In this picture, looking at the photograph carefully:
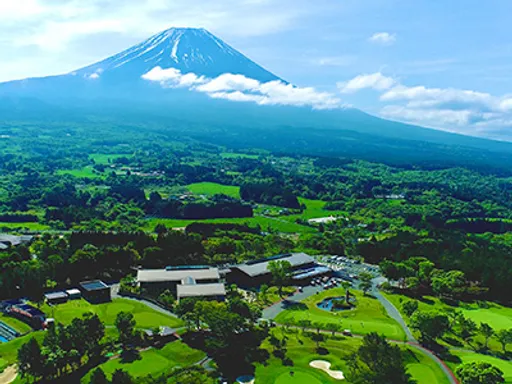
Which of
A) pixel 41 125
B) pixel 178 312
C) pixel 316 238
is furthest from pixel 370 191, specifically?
pixel 41 125

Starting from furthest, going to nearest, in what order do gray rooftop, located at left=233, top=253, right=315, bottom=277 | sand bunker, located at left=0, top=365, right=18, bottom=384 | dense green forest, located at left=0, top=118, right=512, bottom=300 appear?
dense green forest, located at left=0, top=118, right=512, bottom=300, gray rooftop, located at left=233, top=253, right=315, bottom=277, sand bunker, located at left=0, top=365, right=18, bottom=384

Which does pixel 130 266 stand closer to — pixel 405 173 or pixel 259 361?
pixel 259 361

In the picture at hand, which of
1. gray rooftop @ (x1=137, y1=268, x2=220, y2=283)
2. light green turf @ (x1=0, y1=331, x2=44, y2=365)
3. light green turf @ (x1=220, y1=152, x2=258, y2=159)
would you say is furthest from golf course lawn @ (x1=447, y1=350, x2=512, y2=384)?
light green turf @ (x1=220, y1=152, x2=258, y2=159)

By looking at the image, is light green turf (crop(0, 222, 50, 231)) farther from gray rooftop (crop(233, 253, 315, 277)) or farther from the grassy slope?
the grassy slope

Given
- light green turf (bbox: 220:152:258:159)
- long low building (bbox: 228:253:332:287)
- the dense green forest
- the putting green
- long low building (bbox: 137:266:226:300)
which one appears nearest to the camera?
the putting green

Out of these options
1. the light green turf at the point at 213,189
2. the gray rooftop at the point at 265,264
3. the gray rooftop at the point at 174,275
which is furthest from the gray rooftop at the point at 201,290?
the light green turf at the point at 213,189

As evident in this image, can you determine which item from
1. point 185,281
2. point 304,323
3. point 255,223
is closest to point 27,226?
point 255,223

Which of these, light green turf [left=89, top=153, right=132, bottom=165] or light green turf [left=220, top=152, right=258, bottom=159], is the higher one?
light green turf [left=220, top=152, right=258, bottom=159]
